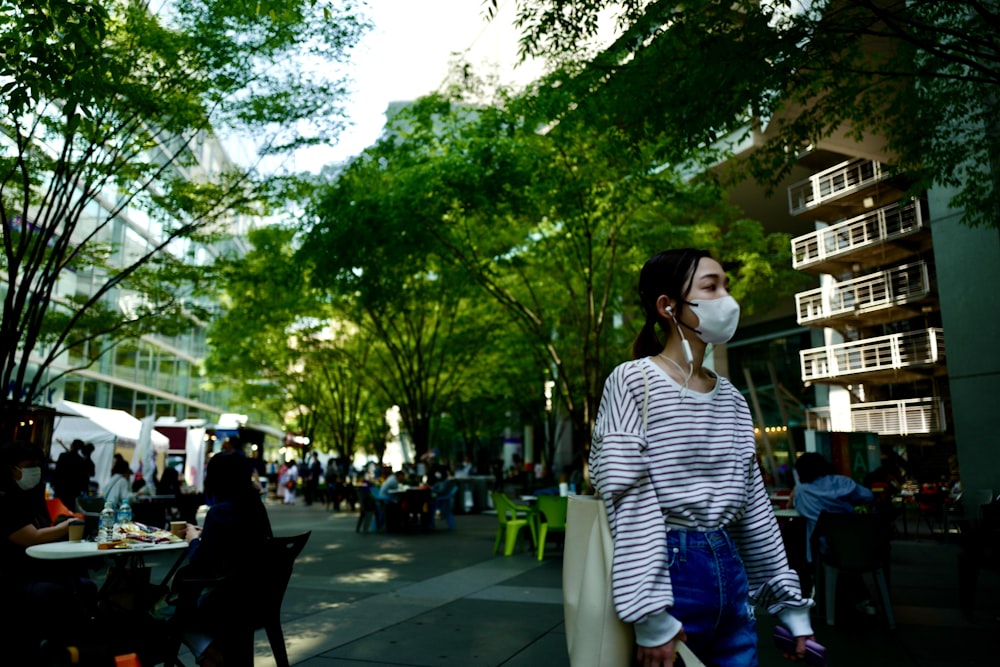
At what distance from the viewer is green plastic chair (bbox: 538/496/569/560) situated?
10.2 meters

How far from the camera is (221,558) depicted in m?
3.90

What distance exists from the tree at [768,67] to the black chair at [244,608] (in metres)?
4.73

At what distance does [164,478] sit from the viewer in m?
15.7

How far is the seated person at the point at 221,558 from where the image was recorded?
379 centimetres

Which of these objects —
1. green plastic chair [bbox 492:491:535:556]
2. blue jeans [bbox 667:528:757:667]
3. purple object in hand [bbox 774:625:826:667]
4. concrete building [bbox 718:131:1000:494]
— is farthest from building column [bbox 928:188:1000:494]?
blue jeans [bbox 667:528:757:667]

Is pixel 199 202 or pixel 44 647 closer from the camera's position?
pixel 44 647

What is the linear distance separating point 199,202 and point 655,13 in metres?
8.47

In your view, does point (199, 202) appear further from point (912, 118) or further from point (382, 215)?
point (912, 118)

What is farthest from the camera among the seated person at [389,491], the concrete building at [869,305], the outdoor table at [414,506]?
the concrete building at [869,305]

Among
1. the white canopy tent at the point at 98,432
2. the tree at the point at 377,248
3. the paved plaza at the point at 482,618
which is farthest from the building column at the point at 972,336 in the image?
the white canopy tent at the point at 98,432

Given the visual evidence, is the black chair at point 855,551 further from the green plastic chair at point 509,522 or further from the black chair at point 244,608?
the green plastic chair at point 509,522

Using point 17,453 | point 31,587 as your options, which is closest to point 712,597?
point 31,587

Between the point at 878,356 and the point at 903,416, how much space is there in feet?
6.33

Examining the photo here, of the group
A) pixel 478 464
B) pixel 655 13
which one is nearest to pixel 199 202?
pixel 655 13
